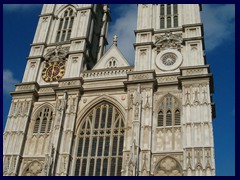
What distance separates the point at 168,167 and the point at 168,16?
13529 mm

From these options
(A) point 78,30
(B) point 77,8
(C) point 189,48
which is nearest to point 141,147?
(C) point 189,48

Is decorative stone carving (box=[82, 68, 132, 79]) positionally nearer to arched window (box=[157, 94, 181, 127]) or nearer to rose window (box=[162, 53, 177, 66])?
rose window (box=[162, 53, 177, 66])

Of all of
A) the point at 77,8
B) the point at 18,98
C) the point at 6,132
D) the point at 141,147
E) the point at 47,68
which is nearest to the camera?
the point at 141,147

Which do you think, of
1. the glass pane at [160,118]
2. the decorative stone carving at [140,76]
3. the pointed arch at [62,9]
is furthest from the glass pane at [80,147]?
the pointed arch at [62,9]

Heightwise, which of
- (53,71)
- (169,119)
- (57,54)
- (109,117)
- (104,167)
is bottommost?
(104,167)

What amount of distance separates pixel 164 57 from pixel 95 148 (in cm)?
885

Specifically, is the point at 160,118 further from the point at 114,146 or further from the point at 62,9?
the point at 62,9

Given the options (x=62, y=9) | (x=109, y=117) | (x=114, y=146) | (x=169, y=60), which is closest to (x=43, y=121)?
(x=109, y=117)

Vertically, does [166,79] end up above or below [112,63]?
below

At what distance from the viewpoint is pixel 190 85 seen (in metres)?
23.3

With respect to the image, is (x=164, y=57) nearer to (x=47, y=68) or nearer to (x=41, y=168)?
(x=47, y=68)

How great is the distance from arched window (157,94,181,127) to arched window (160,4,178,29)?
284 inches

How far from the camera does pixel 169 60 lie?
2580 centimetres

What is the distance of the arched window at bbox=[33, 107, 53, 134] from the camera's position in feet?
82.1
